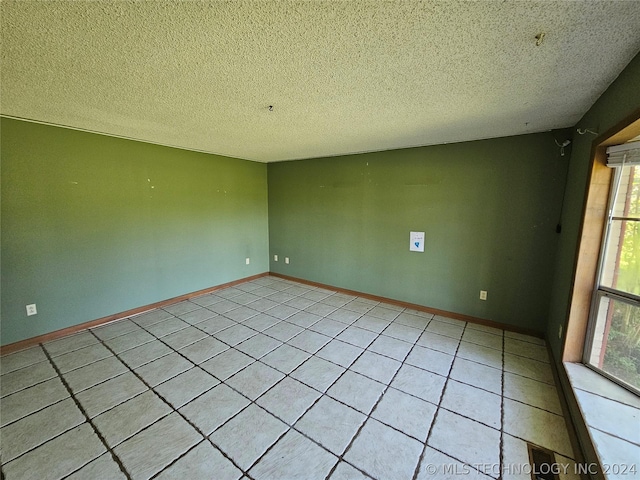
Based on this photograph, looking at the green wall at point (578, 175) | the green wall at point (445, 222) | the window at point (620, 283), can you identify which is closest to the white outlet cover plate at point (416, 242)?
the green wall at point (445, 222)

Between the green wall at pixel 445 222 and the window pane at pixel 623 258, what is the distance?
975 mm

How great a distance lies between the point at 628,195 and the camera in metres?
1.64

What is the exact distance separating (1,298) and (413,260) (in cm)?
445

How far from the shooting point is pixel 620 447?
127 cm

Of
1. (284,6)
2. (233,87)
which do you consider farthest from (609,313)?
(233,87)

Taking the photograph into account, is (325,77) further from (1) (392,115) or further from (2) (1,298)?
(2) (1,298)

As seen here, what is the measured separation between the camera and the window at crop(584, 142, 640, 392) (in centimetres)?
156

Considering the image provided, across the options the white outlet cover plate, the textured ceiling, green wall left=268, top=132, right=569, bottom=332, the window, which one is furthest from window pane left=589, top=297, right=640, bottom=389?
the white outlet cover plate

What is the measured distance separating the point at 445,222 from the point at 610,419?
216 centimetres

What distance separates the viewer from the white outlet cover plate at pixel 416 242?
3.37 metres

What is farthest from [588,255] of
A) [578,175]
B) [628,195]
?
[578,175]

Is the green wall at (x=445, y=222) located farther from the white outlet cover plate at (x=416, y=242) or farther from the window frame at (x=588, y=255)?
the window frame at (x=588, y=255)

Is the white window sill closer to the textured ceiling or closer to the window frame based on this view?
the window frame

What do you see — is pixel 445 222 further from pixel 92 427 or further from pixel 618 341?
pixel 92 427
